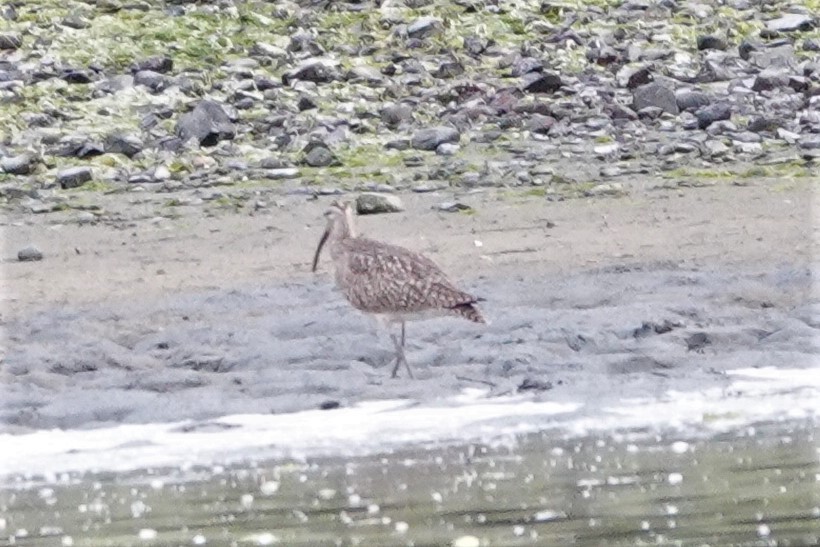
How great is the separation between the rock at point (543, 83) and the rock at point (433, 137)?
4.20ft

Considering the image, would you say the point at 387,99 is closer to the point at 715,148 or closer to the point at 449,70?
the point at 449,70

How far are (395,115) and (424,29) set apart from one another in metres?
2.23

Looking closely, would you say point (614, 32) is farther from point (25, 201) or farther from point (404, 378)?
point (404, 378)

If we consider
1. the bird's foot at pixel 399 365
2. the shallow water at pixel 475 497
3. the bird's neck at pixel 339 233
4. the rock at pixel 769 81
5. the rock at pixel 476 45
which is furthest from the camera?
the rock at pixel 476 45

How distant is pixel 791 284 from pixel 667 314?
1.00 metres

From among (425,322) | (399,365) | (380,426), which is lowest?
(425,322)

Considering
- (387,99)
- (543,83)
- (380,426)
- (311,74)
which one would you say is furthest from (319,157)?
(380,426)

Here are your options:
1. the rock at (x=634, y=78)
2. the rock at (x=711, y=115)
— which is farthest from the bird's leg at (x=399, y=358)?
the rock at (x=634, y=78)

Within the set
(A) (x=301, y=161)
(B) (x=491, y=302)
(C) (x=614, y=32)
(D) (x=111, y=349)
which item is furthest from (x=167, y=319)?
(C) (x=614, y=32)

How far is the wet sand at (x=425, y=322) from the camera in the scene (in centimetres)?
1141

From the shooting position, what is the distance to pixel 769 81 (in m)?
17.9

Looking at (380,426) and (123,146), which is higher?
(380,426)

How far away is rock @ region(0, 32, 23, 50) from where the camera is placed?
1910 cm

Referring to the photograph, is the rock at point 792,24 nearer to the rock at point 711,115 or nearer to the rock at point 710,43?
the rock at point 710,43
